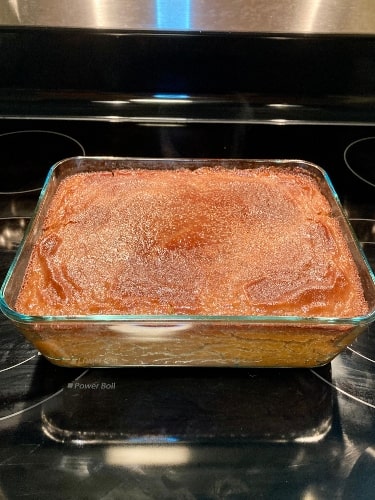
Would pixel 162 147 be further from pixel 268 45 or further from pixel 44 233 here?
pixel 44 233

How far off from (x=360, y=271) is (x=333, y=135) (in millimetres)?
670

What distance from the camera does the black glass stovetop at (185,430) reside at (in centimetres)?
70

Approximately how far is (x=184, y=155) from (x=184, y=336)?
727 millimetres

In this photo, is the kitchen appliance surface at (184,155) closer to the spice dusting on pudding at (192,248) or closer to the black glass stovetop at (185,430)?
the black glass stovetop at (185,430)

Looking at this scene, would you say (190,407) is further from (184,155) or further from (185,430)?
(184,155)

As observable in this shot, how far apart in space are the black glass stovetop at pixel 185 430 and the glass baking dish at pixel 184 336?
0.04 m

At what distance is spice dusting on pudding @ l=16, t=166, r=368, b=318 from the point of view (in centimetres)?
84

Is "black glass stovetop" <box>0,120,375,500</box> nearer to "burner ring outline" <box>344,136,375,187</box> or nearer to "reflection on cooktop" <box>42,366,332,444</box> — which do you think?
"reflection on cooktop" <box>42,366,332,444</box>

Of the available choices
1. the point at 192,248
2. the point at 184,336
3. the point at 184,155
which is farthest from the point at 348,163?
the point at 184,336

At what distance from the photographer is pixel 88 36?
137 centimetres

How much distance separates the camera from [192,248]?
3.03 feet

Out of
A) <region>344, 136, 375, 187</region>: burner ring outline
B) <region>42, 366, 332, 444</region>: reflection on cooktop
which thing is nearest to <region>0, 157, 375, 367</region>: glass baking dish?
<region>42, 366, 332, 444</region>: reflection on cooktop

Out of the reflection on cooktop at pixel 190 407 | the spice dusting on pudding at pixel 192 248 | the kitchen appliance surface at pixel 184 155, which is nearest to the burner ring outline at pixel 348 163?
the kitchen appliance surface at pixel 184 155

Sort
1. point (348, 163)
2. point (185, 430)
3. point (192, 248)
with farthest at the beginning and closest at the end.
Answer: point (348, 163), point (192, 248), point (185, 430)
